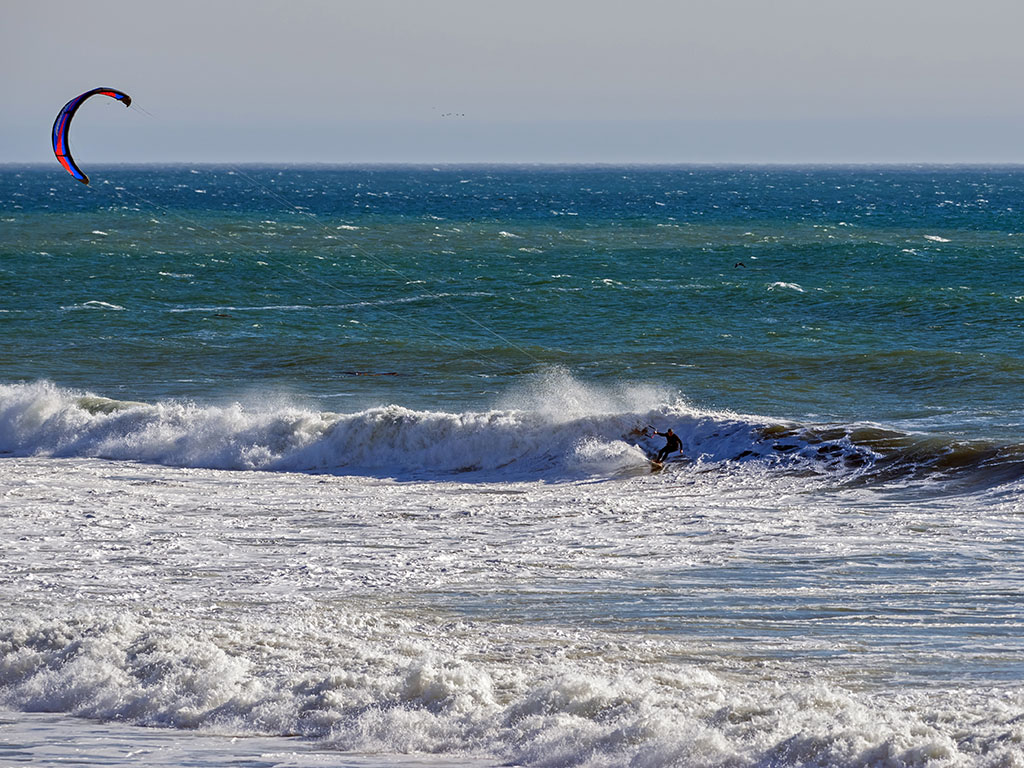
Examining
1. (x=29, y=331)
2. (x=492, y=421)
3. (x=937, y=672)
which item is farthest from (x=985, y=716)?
(x=29, y=331)

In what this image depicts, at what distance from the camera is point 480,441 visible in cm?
2130

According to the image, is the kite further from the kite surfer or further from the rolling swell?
the kite surfer

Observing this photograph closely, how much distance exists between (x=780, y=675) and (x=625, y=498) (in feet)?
25.5

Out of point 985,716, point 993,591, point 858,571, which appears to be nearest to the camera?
point 985,716

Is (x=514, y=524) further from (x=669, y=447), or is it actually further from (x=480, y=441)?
(x=480, y=441)

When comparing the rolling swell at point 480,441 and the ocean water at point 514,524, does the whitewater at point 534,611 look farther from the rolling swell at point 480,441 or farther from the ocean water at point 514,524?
the rolling swell at point 480,441

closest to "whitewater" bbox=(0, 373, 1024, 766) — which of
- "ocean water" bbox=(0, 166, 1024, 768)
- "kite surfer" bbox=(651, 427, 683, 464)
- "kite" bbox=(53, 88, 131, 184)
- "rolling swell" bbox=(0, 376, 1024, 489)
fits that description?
"ocean water" bbox=(0, 166, 1024, 768)

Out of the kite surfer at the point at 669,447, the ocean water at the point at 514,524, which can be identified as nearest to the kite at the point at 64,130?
the ocean water at the point at 514,524

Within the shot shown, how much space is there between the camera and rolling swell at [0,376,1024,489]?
62.1 feet

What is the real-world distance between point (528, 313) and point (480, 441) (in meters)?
16.7

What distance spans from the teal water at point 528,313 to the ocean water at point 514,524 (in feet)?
0.73

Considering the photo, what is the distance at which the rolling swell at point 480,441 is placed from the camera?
18.9m

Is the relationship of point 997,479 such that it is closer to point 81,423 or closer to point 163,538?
point 163,538

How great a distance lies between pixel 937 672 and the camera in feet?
31.7
